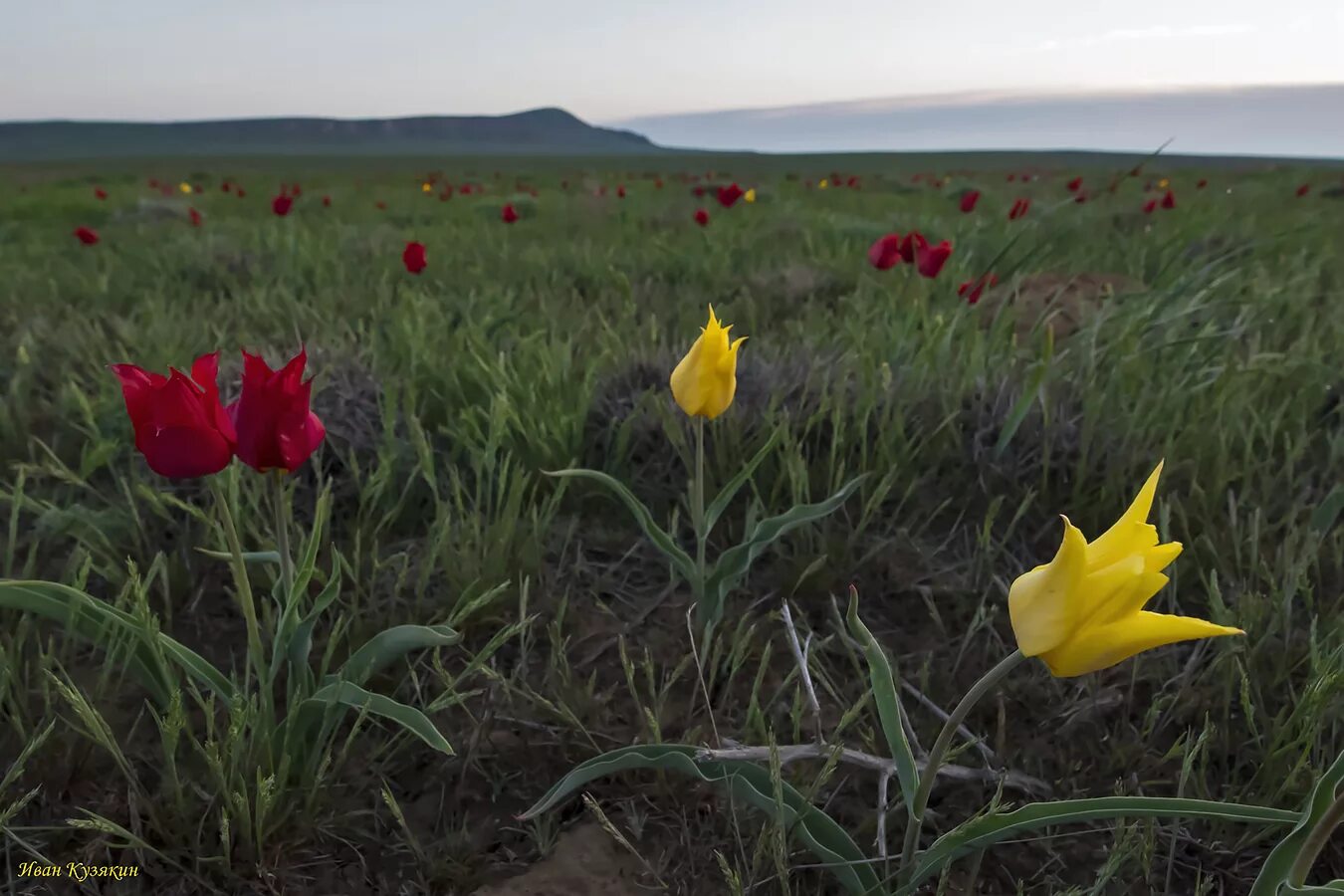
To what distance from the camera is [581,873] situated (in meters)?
0.93

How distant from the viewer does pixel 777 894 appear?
2.92ft

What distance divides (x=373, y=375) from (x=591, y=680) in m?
1.11

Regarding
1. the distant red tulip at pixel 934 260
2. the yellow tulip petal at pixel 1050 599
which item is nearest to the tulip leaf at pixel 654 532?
the yellow tulip petal at pixel 1050 599

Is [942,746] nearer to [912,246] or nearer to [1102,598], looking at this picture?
[1102,598]

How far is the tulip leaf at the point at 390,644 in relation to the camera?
37.9 inches

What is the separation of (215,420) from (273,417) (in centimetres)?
7

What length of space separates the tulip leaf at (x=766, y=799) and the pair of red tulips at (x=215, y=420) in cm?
46

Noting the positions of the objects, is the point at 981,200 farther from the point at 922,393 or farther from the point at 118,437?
the point at 118,437

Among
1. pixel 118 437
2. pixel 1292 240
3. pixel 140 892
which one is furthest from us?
pixel 1292 240

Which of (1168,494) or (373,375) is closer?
(1168,494)

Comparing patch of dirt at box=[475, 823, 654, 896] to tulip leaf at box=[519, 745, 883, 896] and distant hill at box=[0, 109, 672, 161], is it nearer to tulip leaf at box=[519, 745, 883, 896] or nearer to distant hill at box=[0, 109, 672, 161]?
tulip leaf at box=[519, 745, 883, 896]

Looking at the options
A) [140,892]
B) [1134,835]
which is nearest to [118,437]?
[140,892]

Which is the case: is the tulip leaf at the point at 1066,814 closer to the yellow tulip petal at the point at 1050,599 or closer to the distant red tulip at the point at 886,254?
the yellow tulip petal at the point at 1050,599

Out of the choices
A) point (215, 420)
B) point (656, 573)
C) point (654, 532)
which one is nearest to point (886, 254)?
point (656, 573)
